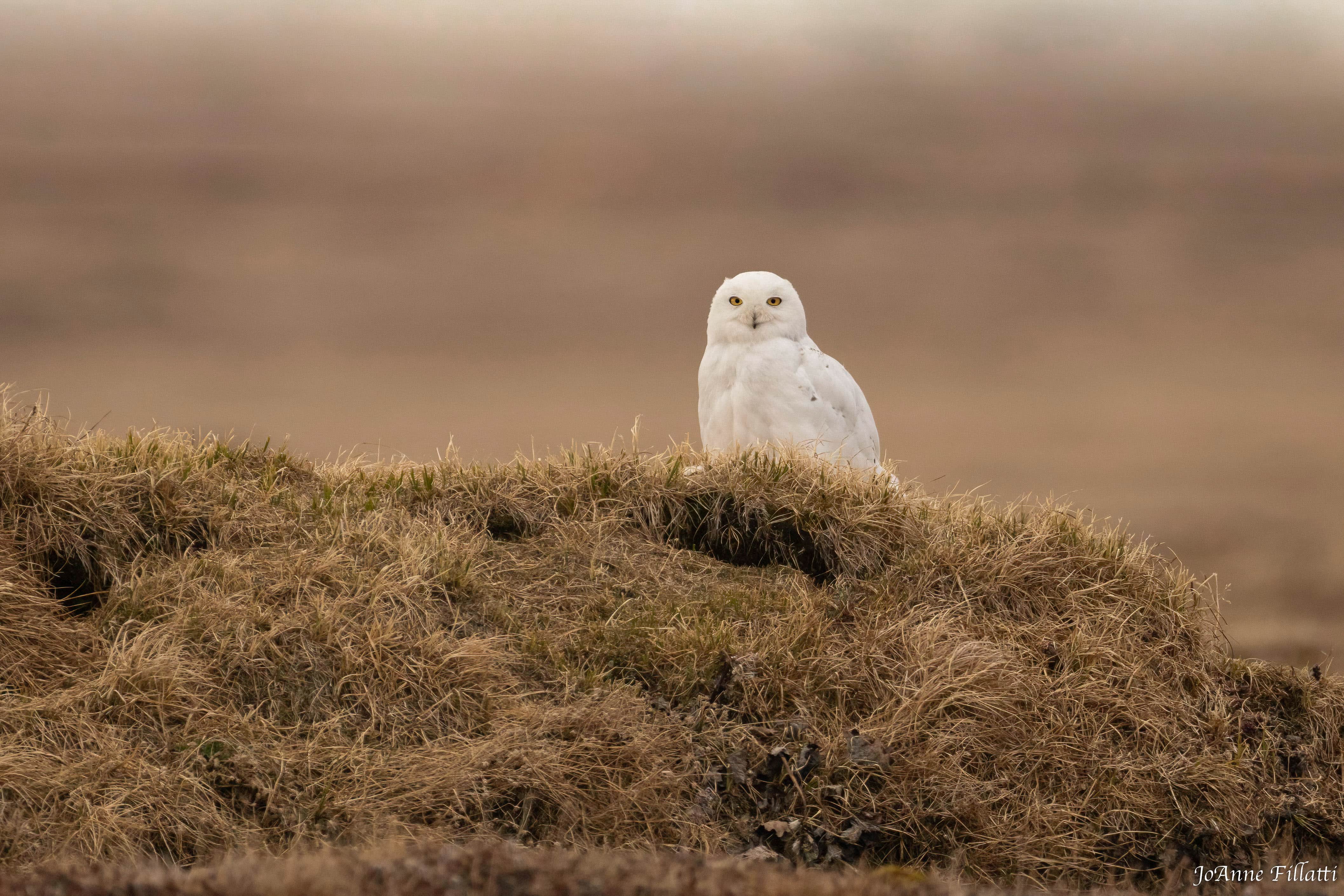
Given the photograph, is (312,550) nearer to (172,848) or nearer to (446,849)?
(172,848)

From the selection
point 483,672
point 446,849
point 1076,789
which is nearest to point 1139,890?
point 1076,789

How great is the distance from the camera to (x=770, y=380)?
8492 millimetres

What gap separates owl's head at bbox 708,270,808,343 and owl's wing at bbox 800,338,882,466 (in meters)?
0.30

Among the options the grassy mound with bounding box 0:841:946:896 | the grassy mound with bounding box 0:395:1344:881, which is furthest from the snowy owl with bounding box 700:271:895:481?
the grassy mound with bounding box 0:841:946:896

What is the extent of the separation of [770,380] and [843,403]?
686mm

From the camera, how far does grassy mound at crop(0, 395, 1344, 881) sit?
5141 millimetres

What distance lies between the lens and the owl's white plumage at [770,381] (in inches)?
335

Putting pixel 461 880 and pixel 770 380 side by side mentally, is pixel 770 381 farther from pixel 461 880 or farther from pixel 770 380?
pixel 461 880

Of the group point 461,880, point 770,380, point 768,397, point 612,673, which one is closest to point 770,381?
point 770,380

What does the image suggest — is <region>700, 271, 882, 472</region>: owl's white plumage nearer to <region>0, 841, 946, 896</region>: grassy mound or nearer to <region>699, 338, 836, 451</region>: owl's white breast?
<region>699, 338, 836, 451</region>: owl's white breast

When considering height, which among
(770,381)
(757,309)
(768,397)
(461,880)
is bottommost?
(461,880)

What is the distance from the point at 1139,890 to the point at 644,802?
2.76 meters

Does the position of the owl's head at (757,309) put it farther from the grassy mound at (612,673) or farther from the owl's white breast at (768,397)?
the grassy mound at (612,673)

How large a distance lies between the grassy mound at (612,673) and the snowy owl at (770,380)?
705 mm
